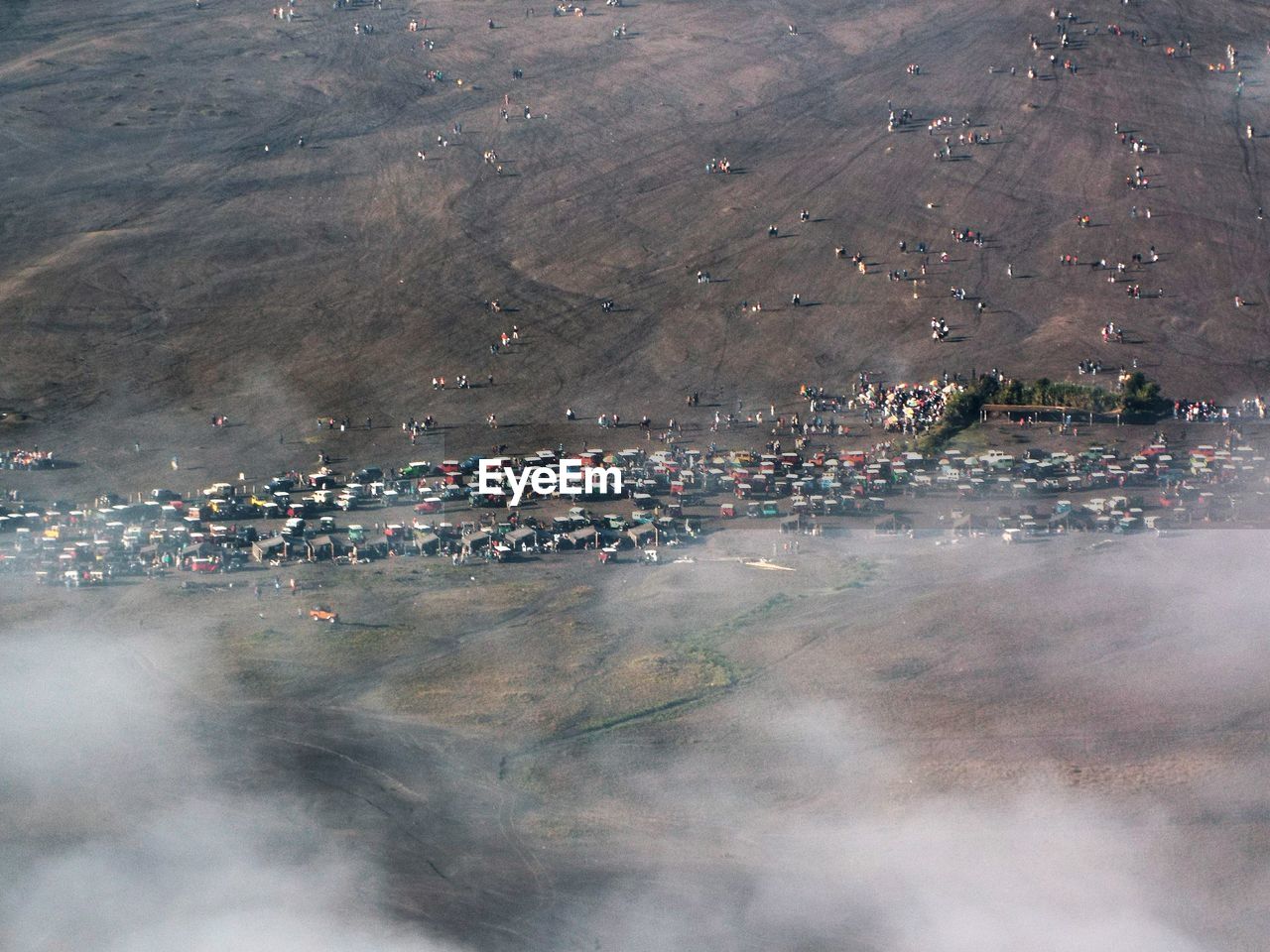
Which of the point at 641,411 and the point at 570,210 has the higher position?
the point at 570,210

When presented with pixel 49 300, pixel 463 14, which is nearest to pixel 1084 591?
pixel 49 300

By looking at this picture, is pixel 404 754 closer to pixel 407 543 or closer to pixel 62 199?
pixel 407 543

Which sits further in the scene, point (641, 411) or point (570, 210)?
point (570, 210)

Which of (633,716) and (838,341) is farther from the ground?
(838,341)

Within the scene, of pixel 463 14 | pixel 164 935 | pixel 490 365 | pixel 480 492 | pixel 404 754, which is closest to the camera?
pixel 164 935

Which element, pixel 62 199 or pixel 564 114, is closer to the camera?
pixel 62 199

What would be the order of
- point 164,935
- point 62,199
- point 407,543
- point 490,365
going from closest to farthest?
point 164,935, point 407,543, point 490,365, point 62,199

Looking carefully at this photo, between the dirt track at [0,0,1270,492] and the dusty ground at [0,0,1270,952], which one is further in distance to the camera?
the dirt track at [0,0,1270,492]

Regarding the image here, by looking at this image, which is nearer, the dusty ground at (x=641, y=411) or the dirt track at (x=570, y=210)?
the dusty ground at (x=641, y=411)
